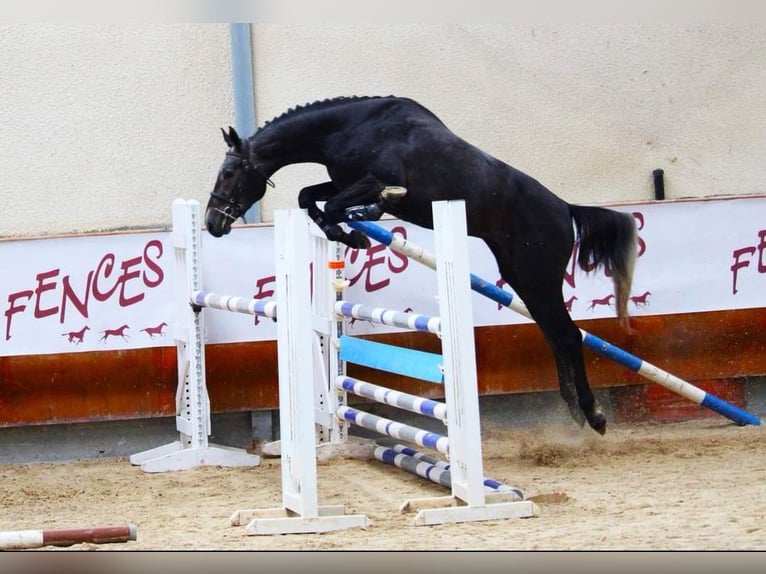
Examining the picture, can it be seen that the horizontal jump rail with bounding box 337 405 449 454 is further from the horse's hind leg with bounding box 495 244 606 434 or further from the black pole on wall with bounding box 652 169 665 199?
the black pole on wall with bounding box 652 169 665 199

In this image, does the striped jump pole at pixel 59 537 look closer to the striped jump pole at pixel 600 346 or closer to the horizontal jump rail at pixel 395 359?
the horizontal jump rail at pixel 395 359

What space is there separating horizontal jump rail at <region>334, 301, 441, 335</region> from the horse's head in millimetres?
744

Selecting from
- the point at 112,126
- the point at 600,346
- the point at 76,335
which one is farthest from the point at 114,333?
the point at 600,346

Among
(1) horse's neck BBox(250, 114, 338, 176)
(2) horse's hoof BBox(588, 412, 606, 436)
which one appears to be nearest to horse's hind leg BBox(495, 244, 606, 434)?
(2) horse's hoof BBox(588, 412, 606, 436)

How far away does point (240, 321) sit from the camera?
20.2ft

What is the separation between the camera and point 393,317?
4934mm

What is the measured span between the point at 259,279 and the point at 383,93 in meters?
1.46

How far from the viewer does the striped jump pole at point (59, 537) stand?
11.2 feet

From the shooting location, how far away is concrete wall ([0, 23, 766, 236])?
6762mm

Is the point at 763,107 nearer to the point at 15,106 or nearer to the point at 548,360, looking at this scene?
the point at 548,360

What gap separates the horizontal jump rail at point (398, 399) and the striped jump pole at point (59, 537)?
4.35 feet
